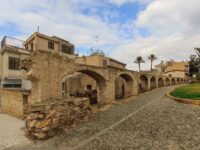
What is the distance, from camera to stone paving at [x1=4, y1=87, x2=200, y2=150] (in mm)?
10242

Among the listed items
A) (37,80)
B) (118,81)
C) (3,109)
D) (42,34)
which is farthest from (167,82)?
(37,80)

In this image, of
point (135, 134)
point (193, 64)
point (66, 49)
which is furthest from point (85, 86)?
point (193, 64)

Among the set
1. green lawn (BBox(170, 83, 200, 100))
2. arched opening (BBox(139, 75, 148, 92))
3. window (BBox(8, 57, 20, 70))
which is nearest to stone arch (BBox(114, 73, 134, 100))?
green lawn (BBox(170, 83, 200, 100))

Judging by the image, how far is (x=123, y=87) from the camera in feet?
111

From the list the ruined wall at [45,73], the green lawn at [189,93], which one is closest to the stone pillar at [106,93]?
the ruined wall at [45,73]

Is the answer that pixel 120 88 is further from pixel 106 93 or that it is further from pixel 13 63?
pixel 13 63

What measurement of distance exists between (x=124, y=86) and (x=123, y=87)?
0.63 metres

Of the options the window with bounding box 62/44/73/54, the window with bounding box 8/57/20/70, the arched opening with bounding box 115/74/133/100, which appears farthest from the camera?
the window with bounding box 62/44/73/54

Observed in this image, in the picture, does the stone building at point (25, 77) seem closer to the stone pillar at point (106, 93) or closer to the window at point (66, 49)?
the window at point (66, 49)

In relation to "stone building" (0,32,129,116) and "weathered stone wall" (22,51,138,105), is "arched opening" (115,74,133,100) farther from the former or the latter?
"weathered stone wall" (22,51,138,105)

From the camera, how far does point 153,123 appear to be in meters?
13.9

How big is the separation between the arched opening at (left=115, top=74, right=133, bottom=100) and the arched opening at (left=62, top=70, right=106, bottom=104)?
341 cm

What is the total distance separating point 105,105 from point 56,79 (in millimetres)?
7914

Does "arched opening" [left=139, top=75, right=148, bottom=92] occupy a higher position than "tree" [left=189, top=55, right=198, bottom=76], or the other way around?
"tree" [left=189, top=55, right=198, bottom=76]
